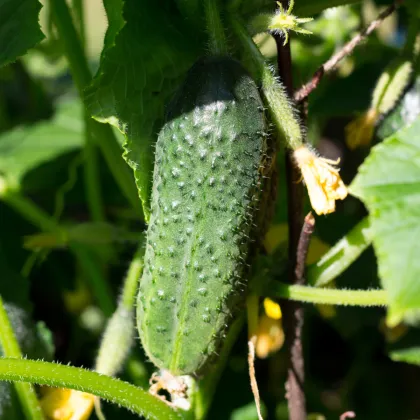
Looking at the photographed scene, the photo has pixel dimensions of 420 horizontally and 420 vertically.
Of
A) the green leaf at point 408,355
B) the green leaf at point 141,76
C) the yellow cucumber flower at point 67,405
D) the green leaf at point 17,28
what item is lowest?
the green leaf at point 408,355

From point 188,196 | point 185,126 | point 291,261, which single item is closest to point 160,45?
point 185,126

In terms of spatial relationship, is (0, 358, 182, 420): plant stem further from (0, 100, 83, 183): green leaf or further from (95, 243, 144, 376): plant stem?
(0, 100, 83, 183): green leaf

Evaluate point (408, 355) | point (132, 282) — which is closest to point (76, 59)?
point (132, 282)

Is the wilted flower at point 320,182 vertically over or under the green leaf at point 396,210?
under

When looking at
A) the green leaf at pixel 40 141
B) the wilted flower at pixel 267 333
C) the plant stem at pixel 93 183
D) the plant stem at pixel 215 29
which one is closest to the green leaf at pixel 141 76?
the plant stem at pixel 215 29

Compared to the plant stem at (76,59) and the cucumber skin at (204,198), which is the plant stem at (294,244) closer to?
the cucumber skin at (204,198)

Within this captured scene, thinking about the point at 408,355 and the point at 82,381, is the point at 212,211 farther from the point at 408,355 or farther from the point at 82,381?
the point at 408,355

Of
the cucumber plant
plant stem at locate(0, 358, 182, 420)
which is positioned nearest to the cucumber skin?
the cucumber plant
